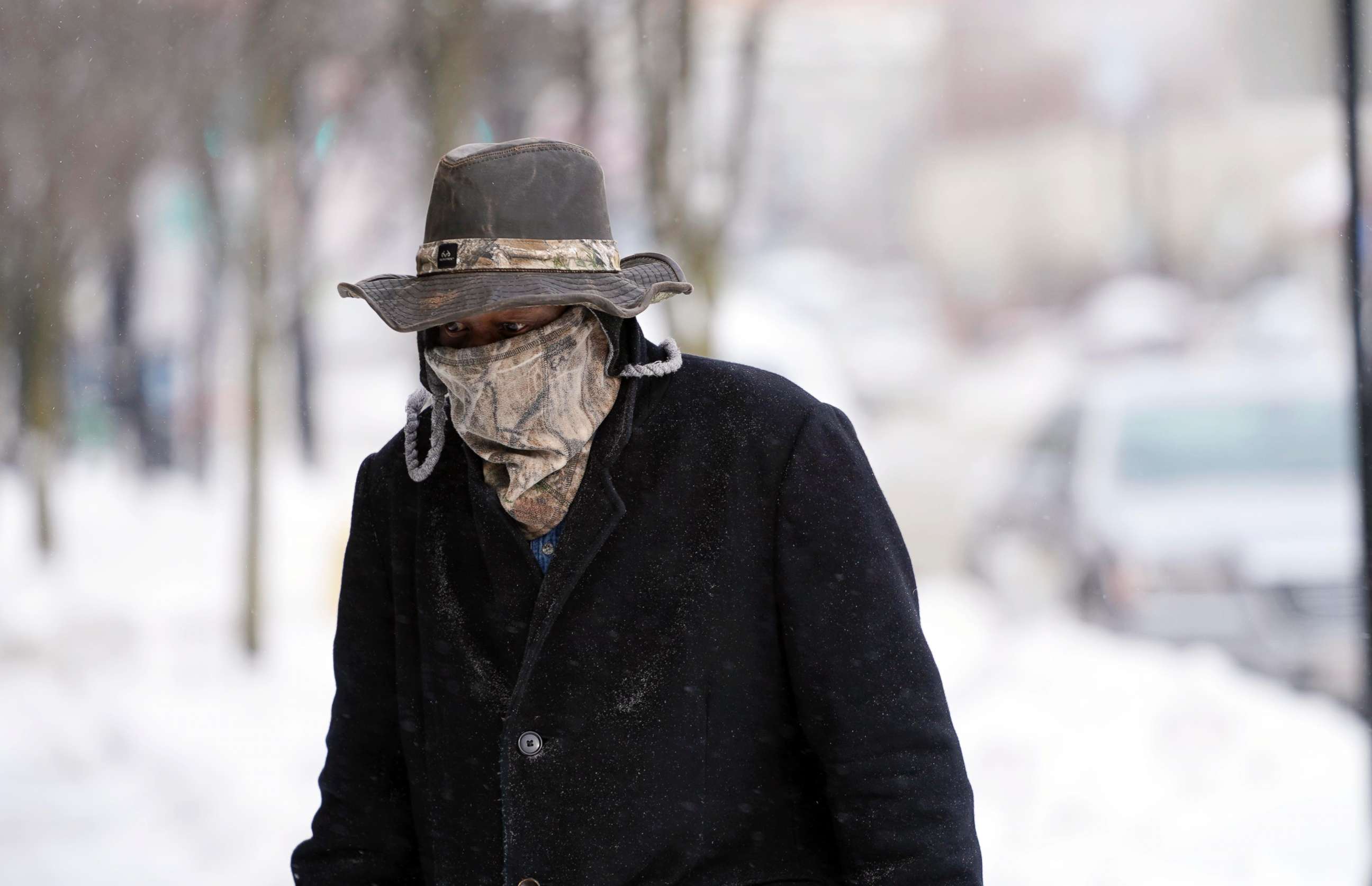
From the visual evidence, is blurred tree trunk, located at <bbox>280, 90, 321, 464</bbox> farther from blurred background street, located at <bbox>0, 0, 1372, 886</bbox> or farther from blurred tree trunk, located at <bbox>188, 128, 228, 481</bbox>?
blurred tree trunk, located at <bbox>188, 128, 228, 481</bbox>

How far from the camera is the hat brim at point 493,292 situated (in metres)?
1.54

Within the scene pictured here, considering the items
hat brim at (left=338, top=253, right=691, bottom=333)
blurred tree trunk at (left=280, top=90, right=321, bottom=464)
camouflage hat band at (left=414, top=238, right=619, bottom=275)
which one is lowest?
hat brim at (left=338, top=253, right=691, bottom=333)

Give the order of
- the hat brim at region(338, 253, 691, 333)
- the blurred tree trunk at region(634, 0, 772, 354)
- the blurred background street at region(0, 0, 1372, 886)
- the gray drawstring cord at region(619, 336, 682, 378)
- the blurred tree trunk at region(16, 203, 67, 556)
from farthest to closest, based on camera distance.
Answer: the blurred tree trunk at region(16, 203, 67, 556)
the blurred background street at region(0, 0, 1372, 886)
the blurred tree trunk at region(634, 0, 772, 354)
the gray drawstring cord at region(619, 336, 682, 378)
the hat brim at region(338, 253, 691, 333)

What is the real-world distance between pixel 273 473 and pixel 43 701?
1.64 meters

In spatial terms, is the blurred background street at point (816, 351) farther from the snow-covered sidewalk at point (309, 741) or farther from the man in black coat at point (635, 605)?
the man in black coat at point (635, 605)

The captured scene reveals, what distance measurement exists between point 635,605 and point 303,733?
4625 millimetres

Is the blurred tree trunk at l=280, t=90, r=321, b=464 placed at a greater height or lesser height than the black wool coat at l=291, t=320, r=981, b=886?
greater

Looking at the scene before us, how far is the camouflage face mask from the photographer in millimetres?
1623

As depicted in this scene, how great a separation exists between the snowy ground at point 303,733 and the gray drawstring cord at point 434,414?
3627 mm

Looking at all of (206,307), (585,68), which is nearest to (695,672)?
(585,68)

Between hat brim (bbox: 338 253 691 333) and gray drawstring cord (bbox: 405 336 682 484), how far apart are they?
81 millimetres

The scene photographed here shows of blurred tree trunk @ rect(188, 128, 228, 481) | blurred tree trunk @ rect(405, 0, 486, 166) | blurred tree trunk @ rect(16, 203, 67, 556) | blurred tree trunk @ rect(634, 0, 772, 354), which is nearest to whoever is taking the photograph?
blurred tree trunk @ rect(405, 0, 486, 166)

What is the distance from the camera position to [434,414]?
1781mm

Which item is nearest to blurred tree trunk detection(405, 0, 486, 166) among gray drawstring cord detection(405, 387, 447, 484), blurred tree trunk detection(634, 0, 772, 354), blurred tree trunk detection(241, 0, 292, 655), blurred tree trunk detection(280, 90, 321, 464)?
blurred tree trunk detection(634, 0, 772, 354)
